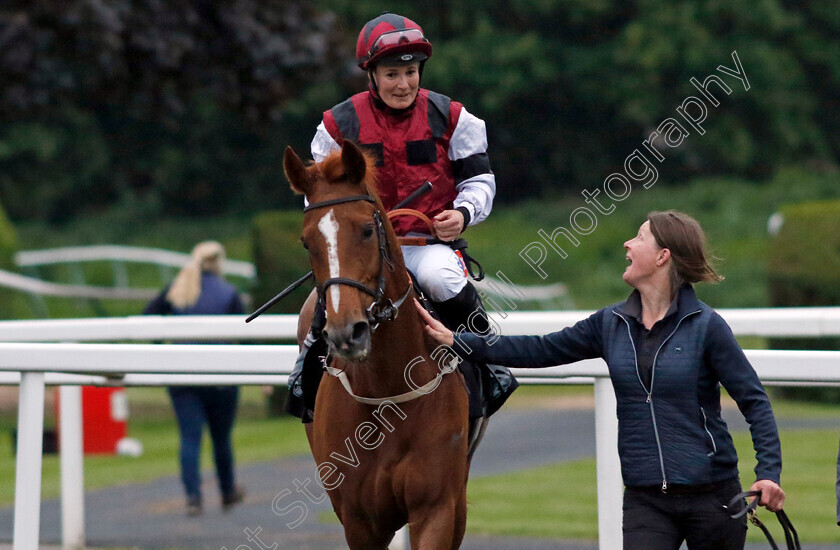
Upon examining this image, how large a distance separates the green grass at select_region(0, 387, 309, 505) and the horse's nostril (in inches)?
220

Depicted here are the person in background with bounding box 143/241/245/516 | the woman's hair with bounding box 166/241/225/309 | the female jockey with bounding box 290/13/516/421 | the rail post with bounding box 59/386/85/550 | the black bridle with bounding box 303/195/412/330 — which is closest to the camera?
the black bridle with bounding box 303/195/412/330

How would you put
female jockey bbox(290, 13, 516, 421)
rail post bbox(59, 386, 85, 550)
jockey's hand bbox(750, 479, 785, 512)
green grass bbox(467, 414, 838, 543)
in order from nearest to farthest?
1. jockey's hand bbox(750, 479, 785, 512)
2. female jockey bbox(290, 13, 516, 421)
3. rail post bbox(59, 386, 85, 550)
4. green grass bbox(467, 414, 838, 543)

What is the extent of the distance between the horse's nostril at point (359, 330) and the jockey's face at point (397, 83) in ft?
3.43

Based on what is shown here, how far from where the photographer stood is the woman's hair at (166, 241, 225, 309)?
8.12m

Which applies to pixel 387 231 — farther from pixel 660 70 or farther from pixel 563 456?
pixel 660 70

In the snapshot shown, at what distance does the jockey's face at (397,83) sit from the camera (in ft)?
13.3

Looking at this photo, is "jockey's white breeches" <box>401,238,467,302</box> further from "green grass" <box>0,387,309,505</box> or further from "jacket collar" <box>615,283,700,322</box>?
"green grass" <box>0,387,309,505</box>

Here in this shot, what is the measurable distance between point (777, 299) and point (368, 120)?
8.94m

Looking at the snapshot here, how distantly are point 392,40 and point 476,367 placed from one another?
115cm

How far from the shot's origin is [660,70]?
2750 centimetres

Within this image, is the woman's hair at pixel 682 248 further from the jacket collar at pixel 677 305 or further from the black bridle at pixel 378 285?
the black bridle at pixel 378 285

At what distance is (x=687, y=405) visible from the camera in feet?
11.0

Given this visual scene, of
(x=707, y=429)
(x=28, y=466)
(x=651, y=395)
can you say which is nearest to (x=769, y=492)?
(x=707, y=429)

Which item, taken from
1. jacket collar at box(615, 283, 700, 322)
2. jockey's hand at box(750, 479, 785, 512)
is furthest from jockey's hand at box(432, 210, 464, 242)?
jockey's hand at box(750, 479, 785, 512)
